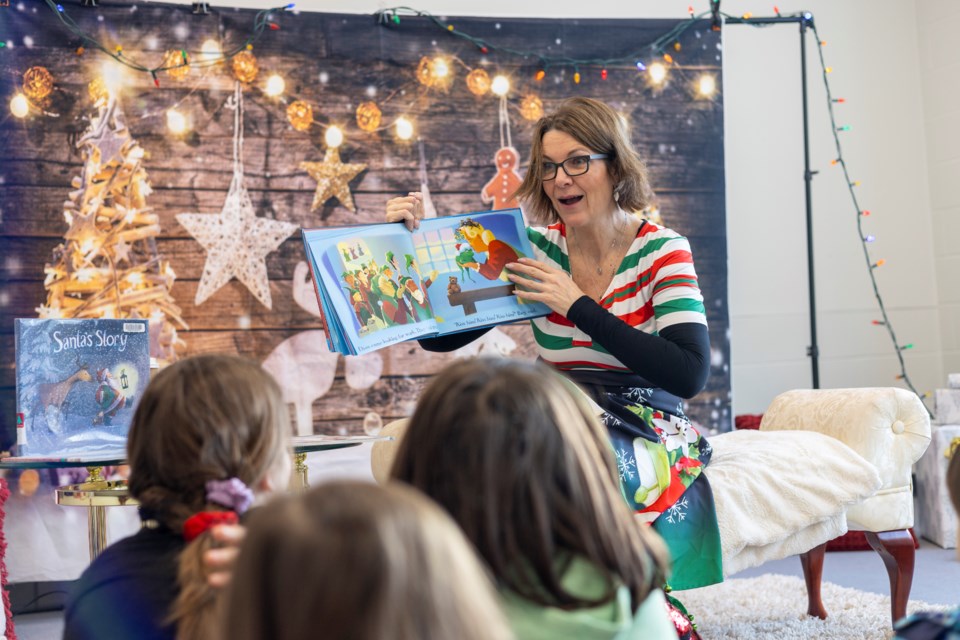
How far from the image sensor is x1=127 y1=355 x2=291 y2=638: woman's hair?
3.30 feet

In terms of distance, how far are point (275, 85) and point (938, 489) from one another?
2.68 metres

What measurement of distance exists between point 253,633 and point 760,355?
350 centimetres

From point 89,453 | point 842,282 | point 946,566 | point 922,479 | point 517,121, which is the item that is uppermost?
point 517,121

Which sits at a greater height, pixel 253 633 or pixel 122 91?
pixel 122 91

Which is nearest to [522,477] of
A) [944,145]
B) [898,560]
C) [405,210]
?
[405,210]

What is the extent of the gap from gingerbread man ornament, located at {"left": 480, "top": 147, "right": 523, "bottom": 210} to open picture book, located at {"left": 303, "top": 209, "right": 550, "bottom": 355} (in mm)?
1287

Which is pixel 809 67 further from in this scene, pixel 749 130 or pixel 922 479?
pixel 922 479

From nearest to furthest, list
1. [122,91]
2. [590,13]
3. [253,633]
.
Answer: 1. [253,633]
2. [122,91]
3. [590,13]

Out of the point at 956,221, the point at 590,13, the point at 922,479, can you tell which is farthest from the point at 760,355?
the point at 590,13

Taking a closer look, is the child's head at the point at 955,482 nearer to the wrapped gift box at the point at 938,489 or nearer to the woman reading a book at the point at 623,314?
the woman reading a book at the point at 623,314

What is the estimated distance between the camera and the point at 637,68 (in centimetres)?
339

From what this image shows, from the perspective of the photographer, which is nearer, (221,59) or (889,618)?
(889,618)

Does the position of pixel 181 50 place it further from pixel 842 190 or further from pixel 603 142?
pixel 842 190

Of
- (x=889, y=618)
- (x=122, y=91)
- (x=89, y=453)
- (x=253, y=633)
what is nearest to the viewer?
(x=253, y=633)
